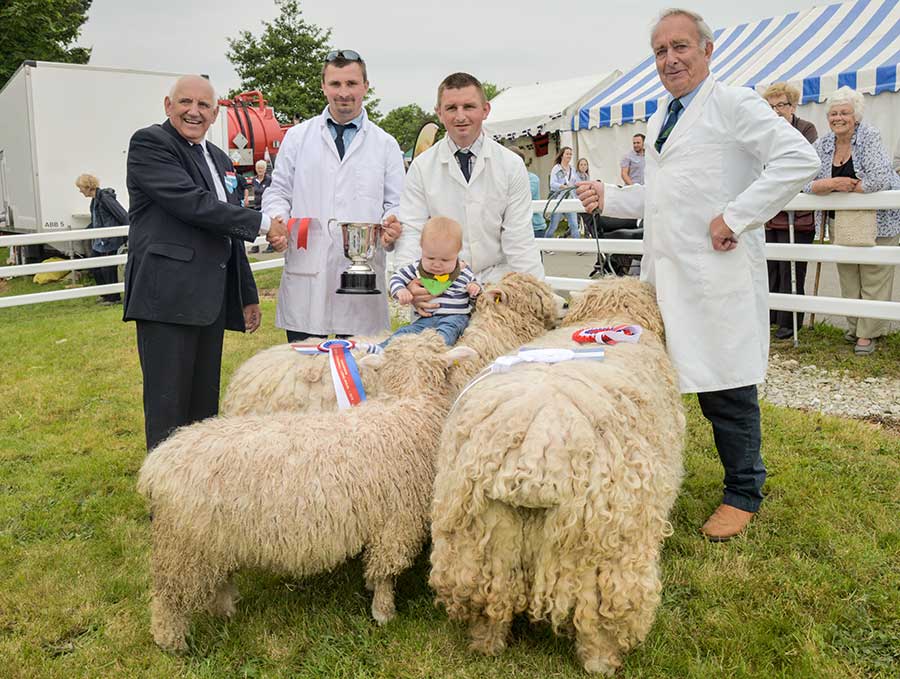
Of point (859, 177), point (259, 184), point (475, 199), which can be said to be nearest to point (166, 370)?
point (475, 199)

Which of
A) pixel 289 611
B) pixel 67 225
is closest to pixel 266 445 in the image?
pixel 289 611

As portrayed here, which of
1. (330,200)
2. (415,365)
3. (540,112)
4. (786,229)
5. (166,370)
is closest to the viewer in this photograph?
(415,365)

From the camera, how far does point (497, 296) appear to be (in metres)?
4.14

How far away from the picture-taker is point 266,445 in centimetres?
297

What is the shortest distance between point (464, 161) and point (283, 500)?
2.37 m

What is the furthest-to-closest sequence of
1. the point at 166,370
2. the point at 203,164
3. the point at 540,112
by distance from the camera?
1. the point at 540,112
2. the point at 203,164
3. the point at 166,370

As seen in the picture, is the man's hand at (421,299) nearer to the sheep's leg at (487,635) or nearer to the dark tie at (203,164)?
the dark tie at (203,164)

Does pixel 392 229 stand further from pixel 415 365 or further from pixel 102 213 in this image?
pixel 102 213

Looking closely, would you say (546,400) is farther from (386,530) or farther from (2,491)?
(2,491)

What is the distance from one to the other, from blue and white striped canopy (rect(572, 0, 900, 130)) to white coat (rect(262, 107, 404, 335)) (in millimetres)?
8288

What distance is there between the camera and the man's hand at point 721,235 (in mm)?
3533

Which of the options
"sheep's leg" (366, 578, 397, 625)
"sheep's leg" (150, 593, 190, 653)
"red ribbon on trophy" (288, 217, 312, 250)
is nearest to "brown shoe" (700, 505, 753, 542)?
"sheep's leg" (366, 578, 397, 625)

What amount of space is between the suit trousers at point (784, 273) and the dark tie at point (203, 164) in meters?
6.29

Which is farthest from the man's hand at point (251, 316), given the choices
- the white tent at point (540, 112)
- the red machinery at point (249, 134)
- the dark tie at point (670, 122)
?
the white tent at point (540, 112)
